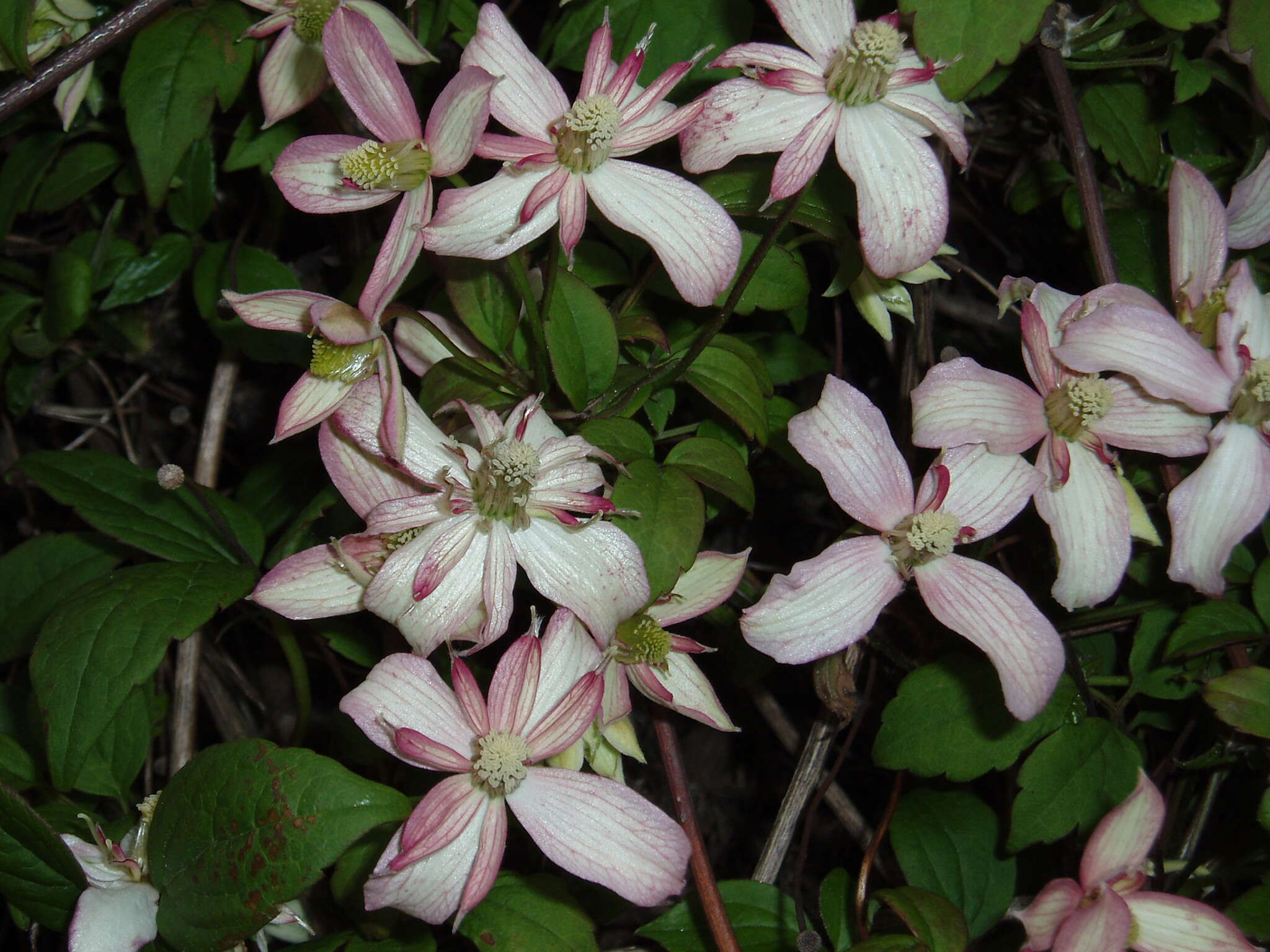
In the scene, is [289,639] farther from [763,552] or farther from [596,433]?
[763,552]

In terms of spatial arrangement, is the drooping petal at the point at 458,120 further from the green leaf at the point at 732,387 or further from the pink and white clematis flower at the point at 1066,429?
the pink and white clematis flower at the point at 1066,429

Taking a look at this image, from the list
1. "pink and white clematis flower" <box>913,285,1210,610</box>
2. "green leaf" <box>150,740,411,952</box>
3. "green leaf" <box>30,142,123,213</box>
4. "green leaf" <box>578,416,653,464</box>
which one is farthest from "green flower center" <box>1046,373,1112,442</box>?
"green leaf" <box>30,142,123,213</box>

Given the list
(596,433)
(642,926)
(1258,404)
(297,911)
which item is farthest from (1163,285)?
(297,911)

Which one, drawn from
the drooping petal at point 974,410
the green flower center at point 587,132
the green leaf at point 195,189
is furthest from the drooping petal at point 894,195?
the green leaf at point 195,189

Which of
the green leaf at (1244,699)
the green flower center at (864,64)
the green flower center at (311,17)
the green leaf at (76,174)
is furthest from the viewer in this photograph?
the green leaf at (76,174)

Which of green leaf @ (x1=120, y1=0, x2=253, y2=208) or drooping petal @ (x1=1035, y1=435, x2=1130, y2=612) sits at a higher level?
green leaf @ (x1=120, y1=0, x2=253, y2=208)

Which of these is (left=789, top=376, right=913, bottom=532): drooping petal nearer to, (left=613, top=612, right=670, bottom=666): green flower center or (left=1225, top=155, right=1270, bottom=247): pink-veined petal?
(left=613, top=612, right=670, bottom=666): green flower center
